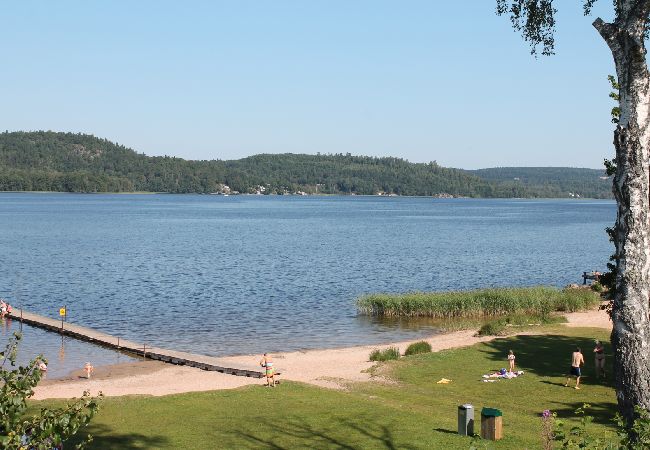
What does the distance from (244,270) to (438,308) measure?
4185 cm

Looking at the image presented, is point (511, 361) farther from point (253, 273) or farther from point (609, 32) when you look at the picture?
point (253, 273)

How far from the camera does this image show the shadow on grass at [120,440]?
2252 cm

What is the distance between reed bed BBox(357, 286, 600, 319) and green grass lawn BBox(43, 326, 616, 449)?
20545 mm

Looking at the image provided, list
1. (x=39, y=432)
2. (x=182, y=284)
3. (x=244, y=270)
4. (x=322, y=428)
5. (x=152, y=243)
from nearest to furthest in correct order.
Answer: (x=39, y=432) < (x=322, y=428) < (x=182, y=284) < (x=244, y=270) < (x=152, y=243)

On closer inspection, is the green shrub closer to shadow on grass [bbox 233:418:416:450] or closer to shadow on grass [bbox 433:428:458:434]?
shadow on grass [bbox 433:428:458:434]

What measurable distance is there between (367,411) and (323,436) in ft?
11.6

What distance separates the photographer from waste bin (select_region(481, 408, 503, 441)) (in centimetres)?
2297

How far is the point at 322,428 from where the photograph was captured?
24.4 metres

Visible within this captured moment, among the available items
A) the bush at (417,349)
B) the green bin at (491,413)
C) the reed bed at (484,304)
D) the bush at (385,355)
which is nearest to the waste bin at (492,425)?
the green bin at (491,413)

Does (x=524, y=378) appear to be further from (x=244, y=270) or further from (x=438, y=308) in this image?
(x=244, y=270)

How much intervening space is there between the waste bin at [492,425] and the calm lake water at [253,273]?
85.8 ft

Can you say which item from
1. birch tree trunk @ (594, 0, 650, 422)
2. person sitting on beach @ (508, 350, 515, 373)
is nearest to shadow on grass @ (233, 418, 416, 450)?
birch tree trunk @ (594, 0, 650, 422)

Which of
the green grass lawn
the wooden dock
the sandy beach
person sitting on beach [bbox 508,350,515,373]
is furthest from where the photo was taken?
the wooden dock

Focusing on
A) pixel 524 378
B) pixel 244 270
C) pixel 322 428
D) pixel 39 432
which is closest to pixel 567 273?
pixel 244 270
